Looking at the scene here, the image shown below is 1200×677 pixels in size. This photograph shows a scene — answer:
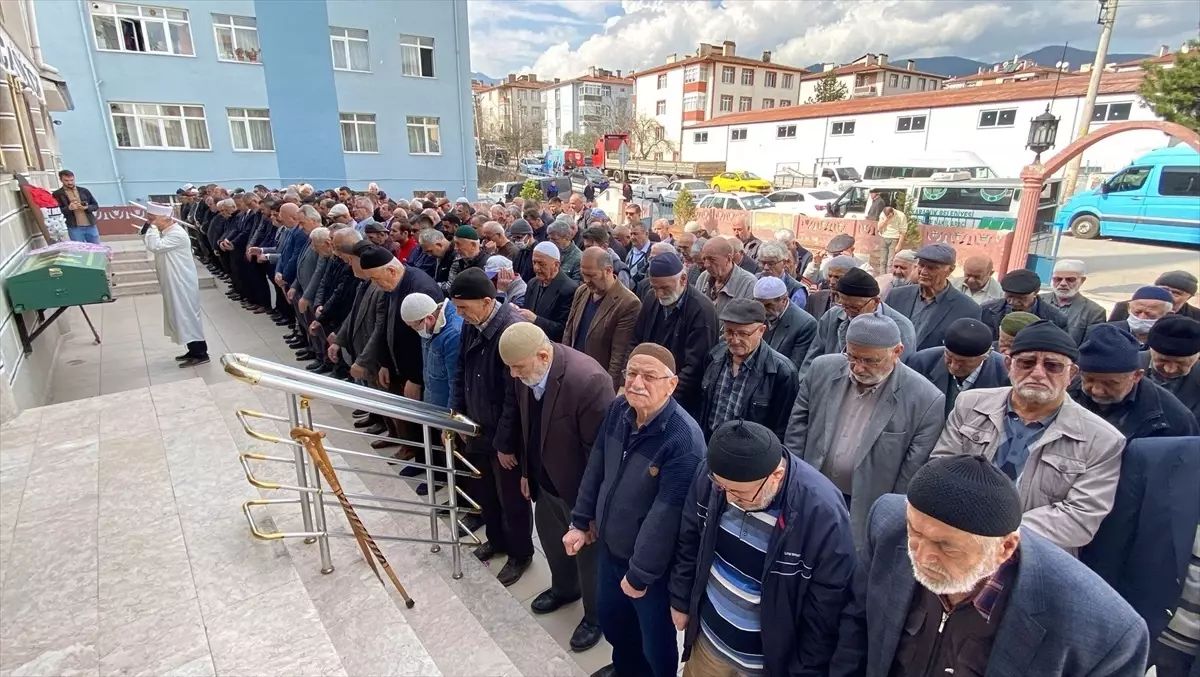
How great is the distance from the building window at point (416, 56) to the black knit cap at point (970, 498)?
2246 centimetres

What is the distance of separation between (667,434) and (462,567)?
219 cm

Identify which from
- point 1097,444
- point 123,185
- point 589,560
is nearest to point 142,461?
point 589,560

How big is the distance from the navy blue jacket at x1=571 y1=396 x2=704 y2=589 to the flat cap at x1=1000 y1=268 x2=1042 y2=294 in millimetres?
3085

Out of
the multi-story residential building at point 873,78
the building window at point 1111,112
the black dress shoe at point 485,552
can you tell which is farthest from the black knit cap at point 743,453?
the multi-story residential building at point 873,78

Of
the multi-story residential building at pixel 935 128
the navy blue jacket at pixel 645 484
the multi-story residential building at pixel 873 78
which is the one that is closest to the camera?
the navy blue jacket at pixel 645 484

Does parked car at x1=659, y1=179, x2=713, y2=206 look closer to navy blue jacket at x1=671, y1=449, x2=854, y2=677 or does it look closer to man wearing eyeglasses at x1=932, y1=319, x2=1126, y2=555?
man wearing eyeglasses at x1=932, y1=319, x2=1126, y2=555

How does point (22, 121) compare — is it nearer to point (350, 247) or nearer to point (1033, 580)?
point (350, 247)

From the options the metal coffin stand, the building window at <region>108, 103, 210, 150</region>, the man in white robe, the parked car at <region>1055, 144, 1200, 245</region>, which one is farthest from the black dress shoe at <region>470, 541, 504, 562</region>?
the parked car at <region>1055, 144, 1200, 245</region>

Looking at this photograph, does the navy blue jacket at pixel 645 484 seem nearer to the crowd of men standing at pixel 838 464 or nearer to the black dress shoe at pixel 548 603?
the crowd of men standing at pixel 838 464

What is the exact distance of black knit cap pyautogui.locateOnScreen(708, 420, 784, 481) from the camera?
1947 millimetres

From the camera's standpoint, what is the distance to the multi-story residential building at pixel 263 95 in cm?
1602

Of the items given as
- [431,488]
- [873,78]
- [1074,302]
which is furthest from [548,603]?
[873,78]

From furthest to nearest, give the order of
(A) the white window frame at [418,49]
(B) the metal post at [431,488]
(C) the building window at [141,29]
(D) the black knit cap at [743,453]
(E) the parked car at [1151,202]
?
1. (A) the white window frame at [418,49]
2. (C) the building window at [141,29]
3. (E) the parked car at [1151,202]
4. (B) the metal post at [431,488]
5. (D) the black knit cap at [743,453]

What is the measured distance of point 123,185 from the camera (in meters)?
16.5
